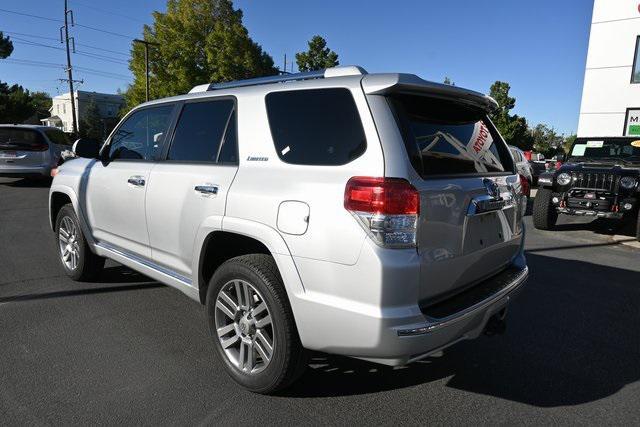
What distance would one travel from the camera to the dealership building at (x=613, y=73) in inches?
632

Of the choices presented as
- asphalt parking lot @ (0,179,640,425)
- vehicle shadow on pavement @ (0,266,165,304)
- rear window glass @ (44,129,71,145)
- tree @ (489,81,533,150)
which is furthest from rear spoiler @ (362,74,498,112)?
tree @ (489,81,533,150)

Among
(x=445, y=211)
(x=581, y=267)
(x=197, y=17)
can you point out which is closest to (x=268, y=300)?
(x=445, y=211)

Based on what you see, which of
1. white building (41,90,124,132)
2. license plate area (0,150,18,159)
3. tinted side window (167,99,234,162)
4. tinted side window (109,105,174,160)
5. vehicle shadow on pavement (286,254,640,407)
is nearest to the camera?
vehicle shadow on pavement (286,254,640,407)

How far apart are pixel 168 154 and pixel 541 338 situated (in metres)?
3.20

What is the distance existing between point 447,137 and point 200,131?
171 cm

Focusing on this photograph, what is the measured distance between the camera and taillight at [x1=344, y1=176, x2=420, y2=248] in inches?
87.0

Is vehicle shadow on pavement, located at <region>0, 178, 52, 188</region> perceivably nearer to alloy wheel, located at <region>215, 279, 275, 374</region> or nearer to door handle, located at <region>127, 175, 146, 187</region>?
door handle, located at <region>127, 175, 146, 187</region>

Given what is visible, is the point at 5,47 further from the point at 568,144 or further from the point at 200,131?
the point at 568,144

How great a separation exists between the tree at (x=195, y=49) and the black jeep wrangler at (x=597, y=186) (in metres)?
30.5

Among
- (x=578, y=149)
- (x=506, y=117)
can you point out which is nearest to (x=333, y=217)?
(x=578, y=149)

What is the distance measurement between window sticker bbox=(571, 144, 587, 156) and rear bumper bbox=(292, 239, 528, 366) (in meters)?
8.50

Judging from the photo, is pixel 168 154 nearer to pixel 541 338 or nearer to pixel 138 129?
pixel 138 129

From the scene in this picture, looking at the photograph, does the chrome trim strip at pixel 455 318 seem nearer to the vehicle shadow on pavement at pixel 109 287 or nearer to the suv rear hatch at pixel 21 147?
the vehicle shadow on pavement at pixel 109 287

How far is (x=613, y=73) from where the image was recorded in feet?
53.8
